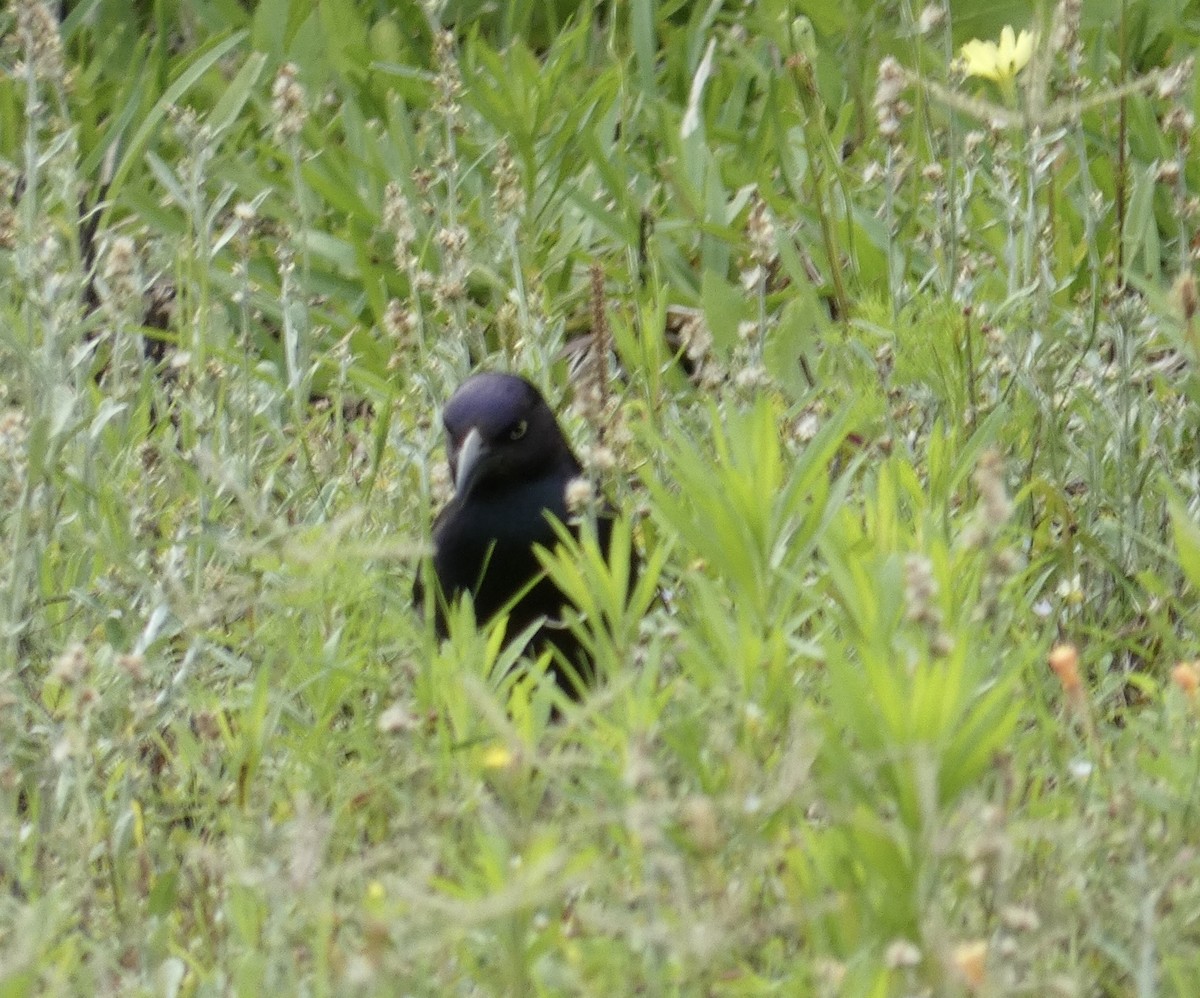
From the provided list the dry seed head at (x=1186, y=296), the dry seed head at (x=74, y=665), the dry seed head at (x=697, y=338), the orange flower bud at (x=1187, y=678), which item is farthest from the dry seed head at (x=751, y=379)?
the dry seed head at (x=74, y=665)

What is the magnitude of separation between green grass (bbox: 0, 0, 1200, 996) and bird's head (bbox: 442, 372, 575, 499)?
0.44ft

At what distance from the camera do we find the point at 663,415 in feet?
14.1

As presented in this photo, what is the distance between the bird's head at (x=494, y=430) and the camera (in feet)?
14.0

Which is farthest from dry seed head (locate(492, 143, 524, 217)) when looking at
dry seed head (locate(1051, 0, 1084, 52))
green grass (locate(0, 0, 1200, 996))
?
dry seed head (locate(1051, 0, 1084, 52))

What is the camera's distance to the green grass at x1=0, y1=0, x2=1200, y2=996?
2.34 metres

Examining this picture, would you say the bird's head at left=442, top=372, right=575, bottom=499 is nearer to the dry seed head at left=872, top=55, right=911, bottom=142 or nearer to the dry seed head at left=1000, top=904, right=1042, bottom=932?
the dry seed head at left=872, top=55, right=911, bottom=142

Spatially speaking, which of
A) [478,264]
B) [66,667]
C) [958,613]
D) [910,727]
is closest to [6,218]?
[478,264]

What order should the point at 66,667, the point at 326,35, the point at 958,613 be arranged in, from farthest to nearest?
the point at 326,35 < the point at 958,613 < the point at 66,667

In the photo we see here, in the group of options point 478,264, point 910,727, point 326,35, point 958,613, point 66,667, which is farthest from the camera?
point 326,35

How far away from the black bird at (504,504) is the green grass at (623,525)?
15 centimetres

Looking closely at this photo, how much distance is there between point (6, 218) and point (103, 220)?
4.28ft

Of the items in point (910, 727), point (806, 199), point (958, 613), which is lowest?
point (806, 199)

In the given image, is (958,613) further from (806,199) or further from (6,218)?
(806,199)

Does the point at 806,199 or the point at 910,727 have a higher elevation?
the point at 910,727
